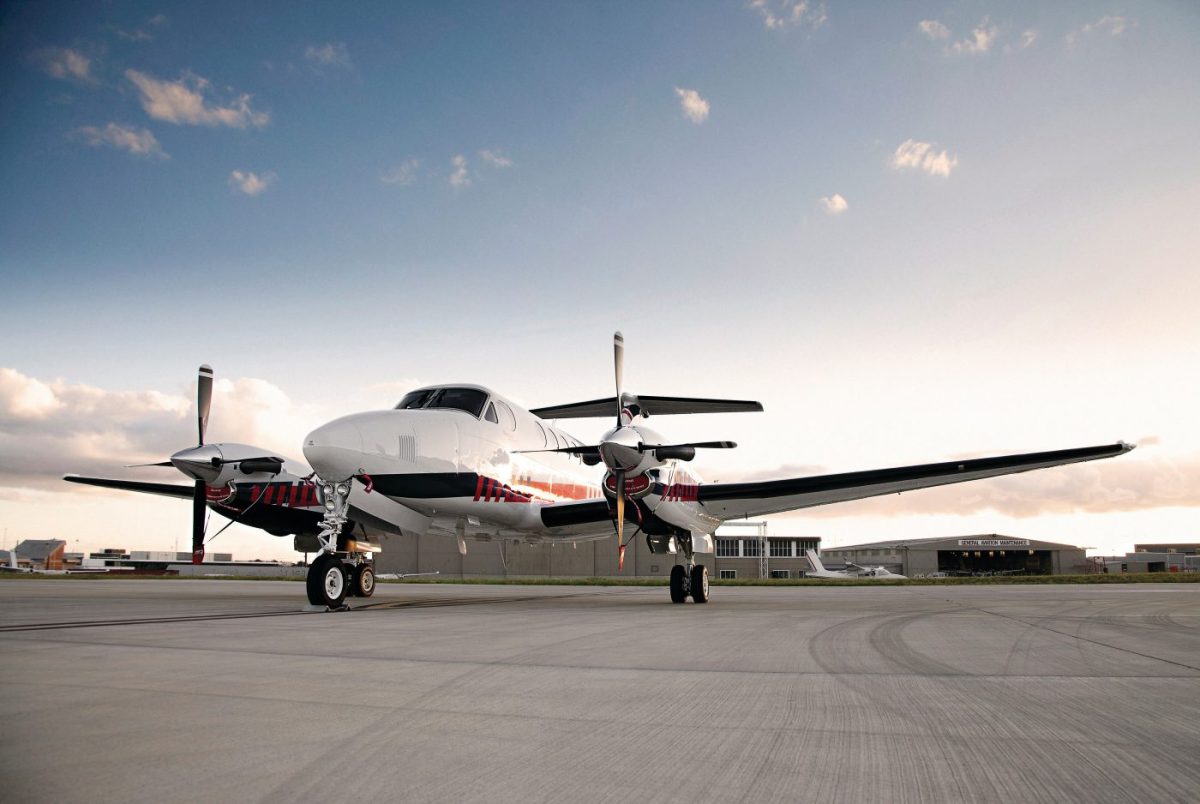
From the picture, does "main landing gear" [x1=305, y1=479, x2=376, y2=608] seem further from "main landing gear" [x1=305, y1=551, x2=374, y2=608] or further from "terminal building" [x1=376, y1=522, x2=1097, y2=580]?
"terminal building" [x1=376, y1=522, x2=1097, y2=580]

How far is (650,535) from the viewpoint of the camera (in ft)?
56.9

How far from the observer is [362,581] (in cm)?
1638

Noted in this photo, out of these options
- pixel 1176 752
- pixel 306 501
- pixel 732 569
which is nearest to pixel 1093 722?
pixel 1176 752

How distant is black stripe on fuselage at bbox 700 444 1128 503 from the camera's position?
14109mm

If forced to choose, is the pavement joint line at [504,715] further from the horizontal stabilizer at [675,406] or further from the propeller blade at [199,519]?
the horizontal stabilizer at [675,406]

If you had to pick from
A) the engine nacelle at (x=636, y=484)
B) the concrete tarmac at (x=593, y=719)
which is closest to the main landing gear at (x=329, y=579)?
the concrete tarmac at (x=593, y=719)

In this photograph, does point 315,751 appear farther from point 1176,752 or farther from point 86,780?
point 1176,752

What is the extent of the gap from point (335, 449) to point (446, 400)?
10.4 feet

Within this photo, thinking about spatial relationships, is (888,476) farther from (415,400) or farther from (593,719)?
(593,719)

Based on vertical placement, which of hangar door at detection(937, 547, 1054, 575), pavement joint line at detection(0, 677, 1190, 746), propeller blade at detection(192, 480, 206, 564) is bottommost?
hangar door at detection(937, 547, 1054, 575)

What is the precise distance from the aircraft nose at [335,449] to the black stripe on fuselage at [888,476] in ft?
26.2

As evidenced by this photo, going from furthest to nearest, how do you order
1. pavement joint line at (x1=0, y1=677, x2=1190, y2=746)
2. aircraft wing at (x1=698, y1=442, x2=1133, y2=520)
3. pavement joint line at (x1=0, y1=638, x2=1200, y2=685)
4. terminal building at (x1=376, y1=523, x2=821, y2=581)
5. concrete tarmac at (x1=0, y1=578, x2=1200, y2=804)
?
terminal building at (x1=376, y1=523, x2=821, y2=581) → aircraft wing at (x1=698, y1=442, x2=1133, y2=520) → pavement joint line at (x1=0, y1=638, x2=1200, y2=685) → pavement joint line at (x1=0, y1=677, x2=1190, y2=746) → concrete tarmac at (x1=0, y1=578, x2=1200, y2=804)

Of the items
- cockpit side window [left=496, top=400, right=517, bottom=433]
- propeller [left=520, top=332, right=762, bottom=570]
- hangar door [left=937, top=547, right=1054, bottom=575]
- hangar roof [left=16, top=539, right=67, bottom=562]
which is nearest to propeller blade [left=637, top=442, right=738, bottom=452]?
propeller [left=520, top=332, right=762, bottom=570]

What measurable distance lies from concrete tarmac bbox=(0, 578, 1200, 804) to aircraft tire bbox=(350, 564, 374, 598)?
8.02 metres
